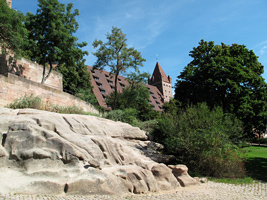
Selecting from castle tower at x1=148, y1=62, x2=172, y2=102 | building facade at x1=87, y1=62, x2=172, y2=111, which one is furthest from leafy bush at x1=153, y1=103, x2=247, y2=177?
castle tower at x1=148, y1=62, x2=172, y2=102

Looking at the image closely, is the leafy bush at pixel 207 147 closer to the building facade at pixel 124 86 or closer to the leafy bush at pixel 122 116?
the leafy bush at pixel 122 116

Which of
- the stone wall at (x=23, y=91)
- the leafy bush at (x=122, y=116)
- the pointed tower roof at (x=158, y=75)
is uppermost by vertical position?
the pointed tower roof at (x=158, y=75)

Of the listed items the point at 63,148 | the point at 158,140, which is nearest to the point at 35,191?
the point at 63,148

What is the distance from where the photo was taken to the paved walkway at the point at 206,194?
5.24 meters

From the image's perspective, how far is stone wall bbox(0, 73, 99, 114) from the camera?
10.6 m

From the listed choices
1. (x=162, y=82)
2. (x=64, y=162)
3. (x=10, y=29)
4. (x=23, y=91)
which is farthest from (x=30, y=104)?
(x=162, y=82)

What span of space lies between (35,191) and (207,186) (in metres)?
6.48

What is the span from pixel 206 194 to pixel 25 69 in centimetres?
1490

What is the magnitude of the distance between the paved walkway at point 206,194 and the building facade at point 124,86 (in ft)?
54.4

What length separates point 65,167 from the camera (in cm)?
650

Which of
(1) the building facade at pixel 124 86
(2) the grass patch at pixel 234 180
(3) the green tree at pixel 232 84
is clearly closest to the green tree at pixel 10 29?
(1) the building facade at pixel 124 86

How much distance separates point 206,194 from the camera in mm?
7305

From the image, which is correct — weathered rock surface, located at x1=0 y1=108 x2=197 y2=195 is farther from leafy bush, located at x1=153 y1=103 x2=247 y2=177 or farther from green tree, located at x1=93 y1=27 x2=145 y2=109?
green tree, located at x1=93 y1=27 x2=145 y2=109

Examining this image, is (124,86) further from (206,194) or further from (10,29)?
(206,194)
